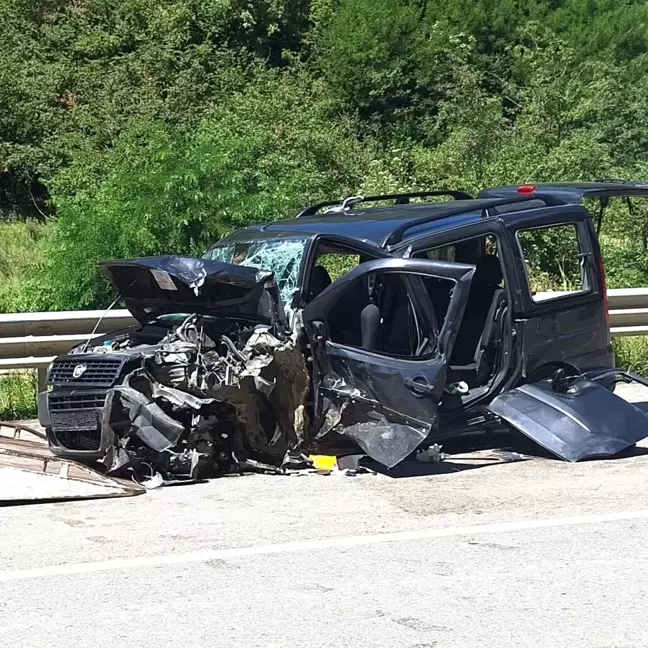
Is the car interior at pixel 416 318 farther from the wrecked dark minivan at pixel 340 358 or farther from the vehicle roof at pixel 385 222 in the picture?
the vehicle roof at pixel 385 222

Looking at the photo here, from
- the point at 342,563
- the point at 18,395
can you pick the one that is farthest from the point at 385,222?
Result: the point at 18,395

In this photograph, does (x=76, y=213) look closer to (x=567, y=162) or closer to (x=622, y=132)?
(x=567, y=162)

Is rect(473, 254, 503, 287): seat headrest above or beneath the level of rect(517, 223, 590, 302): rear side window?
above

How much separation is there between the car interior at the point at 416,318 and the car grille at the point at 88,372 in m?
1.43

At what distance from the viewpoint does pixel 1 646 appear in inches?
160

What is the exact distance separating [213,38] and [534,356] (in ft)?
83.1

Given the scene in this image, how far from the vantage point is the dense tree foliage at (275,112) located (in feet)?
43.9

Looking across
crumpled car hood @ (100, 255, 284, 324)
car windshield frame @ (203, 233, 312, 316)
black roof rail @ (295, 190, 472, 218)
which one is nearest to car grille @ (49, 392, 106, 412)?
crumpled car hood @ (100, 255, 284, 324)

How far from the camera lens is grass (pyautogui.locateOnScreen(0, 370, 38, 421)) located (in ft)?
30.8

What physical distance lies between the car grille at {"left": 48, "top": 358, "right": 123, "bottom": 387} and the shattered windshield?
1239 mm

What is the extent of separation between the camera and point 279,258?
7680 millimetres

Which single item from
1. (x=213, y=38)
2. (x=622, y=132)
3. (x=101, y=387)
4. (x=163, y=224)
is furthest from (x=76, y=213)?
(x=213, y=38)

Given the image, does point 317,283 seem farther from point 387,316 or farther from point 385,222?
point 385,222

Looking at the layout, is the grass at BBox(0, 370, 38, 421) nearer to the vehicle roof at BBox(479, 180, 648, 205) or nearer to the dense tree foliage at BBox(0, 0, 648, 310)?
the dense tree foliage at BBox(0, 0, 648, 310)
